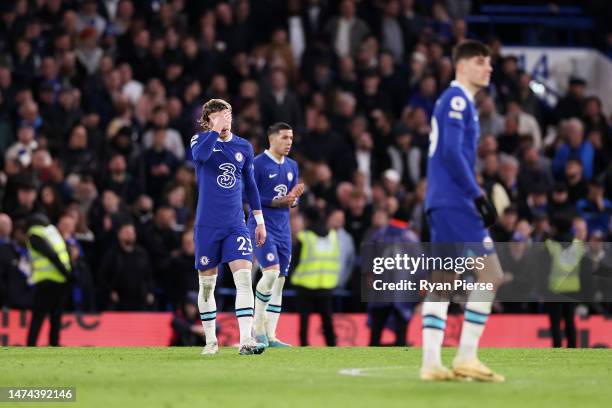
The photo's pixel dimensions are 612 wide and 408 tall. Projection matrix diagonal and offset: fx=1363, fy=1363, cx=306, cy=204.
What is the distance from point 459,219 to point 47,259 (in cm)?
894

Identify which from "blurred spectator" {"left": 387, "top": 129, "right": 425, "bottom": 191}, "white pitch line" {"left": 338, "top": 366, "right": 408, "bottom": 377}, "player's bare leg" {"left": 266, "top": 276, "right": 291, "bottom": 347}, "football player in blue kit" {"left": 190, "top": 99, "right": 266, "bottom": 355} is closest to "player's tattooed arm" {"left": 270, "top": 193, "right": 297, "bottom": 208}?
"player's bare leg" {"left": 266, "top": 276, "right": 291, "bottom": 347}

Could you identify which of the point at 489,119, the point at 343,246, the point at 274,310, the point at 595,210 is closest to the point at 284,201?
the point at 274,310

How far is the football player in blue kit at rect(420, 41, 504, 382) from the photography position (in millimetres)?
10289

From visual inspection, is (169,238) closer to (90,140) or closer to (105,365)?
(90,140)

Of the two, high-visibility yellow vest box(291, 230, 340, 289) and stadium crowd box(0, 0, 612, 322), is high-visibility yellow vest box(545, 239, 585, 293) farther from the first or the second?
high-visibility yellow vest box(291, 230, 340, 289)

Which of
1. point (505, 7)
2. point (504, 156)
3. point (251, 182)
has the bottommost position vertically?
point (251, 182)

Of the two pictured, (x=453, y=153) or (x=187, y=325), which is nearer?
(x=453, y=153)

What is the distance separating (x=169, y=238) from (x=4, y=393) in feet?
35.7

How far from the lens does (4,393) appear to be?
9.62m

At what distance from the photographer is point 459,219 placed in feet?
34.0

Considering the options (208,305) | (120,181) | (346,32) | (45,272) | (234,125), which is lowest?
(208,305)

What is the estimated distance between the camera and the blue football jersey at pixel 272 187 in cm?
1619

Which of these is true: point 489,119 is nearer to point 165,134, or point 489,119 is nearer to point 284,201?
point 165,134

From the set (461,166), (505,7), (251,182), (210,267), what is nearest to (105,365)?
(210,267)
